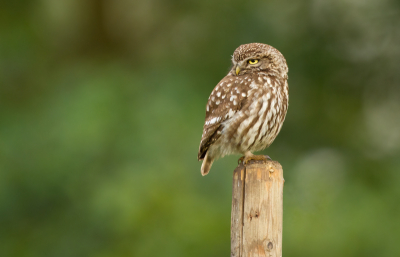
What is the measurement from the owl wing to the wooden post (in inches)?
38.4

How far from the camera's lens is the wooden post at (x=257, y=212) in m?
2.77

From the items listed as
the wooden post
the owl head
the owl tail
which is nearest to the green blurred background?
the owl tail

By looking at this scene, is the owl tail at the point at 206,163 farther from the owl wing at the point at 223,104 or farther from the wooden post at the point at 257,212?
the wooden post at the point at 257,212

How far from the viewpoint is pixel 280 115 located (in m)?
3.90

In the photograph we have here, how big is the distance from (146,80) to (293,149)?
8.16 ft

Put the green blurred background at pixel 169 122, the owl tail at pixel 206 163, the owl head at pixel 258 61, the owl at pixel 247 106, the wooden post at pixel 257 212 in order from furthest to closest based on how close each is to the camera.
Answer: the green blurred background at pixel 169 122 → the owl tail at pixel 206 163 → the owl head at pixel 258 61 → the owl at pixel 247 106 → the wooden post at pixel 257 212

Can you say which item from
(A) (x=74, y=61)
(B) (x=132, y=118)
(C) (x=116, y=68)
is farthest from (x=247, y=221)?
(A) (x=74, y=61)

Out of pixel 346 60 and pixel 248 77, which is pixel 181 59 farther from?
pixel 248 77

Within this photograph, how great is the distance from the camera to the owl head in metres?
4.03

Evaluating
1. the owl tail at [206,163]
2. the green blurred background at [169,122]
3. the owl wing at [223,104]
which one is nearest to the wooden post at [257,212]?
the owl wing at [223,104]

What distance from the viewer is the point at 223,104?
3.86 meters

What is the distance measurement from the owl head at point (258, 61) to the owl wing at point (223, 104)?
5.2 inches

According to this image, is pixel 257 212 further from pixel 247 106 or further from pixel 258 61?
pixel 258 61

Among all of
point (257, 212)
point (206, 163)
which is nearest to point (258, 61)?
point (206, 163)
